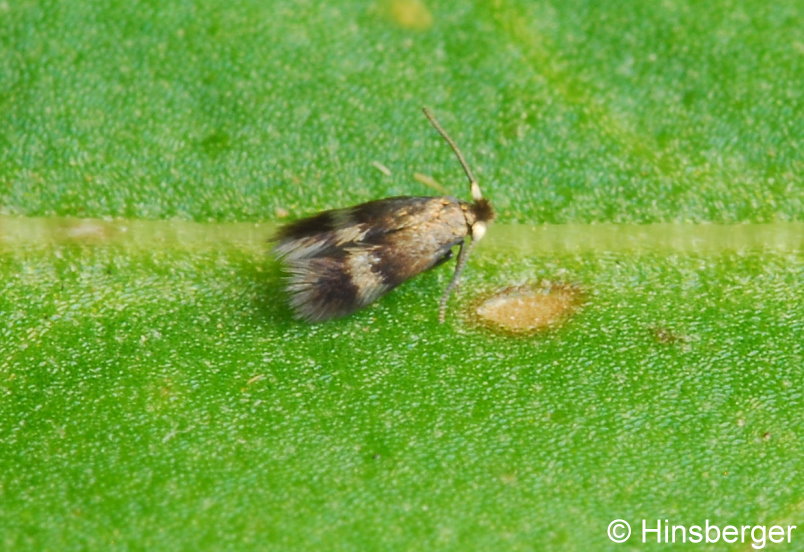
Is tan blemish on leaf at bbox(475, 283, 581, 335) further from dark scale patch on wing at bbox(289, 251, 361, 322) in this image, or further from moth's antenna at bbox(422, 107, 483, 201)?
dark scale patch on wing at bbox(289, 251, 361, 322)

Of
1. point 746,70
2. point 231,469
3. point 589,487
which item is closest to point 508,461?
point 589,487

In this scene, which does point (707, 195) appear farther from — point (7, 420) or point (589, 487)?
point (7, 420)

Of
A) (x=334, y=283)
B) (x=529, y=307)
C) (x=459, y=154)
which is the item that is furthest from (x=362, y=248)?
(x=529, y=307)

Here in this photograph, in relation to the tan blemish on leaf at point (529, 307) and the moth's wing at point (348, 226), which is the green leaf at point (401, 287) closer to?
the tan blemish on leaf at point (529, 307)

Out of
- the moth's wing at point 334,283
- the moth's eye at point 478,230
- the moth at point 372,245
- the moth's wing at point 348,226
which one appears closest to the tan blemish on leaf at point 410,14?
the moth at point 372,245

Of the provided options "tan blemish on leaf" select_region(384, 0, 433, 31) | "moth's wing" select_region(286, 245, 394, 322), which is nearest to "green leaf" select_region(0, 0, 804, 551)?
"tan blemish on leaf" select_region(384, 0, 433, 31)

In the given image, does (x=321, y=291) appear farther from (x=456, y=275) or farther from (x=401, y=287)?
(x=456, y=275)
